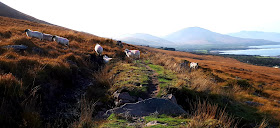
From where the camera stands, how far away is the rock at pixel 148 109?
5.68 meters

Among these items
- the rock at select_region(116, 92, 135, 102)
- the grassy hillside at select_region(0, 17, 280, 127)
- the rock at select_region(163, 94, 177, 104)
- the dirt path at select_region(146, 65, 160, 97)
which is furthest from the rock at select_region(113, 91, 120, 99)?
the rock at select_region(163, 94, 177, 104)

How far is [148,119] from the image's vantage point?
5.04 meters

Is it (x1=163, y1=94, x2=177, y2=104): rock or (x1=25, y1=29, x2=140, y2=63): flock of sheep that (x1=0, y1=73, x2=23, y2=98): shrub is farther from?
(x1=25, y1=29, x2=140, y2=63): flock of sheep

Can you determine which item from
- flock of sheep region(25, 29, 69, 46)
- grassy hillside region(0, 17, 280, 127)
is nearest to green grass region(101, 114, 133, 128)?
grassy hillside region(0, 17, 280, 127)

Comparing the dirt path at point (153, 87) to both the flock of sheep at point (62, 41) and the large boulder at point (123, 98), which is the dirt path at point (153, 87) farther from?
the flock of sheep at point (62, 41)

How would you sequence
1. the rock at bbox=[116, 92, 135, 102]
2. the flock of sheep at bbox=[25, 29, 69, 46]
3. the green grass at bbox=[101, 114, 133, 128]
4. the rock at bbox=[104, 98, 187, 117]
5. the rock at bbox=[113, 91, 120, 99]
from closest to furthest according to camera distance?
the green grass at bbox=[101, 114, 133, 128]
the rock at bbox=[104, 98, 187, 117]
the rock at bbox=[116, 92, 135, 102]
the rock at bbox=[113, 91, 120, 99]
the flock of sheep at bbox=[25, 29, 69, 46]

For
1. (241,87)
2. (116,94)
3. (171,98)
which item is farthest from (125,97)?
(241,87)

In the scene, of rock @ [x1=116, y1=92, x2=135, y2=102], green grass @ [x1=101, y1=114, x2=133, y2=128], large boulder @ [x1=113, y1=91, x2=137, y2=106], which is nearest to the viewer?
green grass @ [x1=101, y1=114, x2=133, y2=128]

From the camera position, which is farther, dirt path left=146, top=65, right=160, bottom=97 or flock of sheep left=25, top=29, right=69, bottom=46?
flock of sheep left=25, top=29, right=69, bottom=46

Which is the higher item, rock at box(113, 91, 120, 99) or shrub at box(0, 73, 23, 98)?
shrub at box(0, 73, 23, 98)

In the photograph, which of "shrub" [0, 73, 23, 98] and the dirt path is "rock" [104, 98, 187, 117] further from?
"shrub" [0, 73, 23, 98]

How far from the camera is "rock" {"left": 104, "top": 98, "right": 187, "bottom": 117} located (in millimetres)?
5680

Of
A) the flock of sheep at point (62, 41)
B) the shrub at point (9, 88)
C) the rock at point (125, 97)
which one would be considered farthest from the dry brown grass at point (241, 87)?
the shrub at point (9, 88)

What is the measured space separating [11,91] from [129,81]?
185 inches
